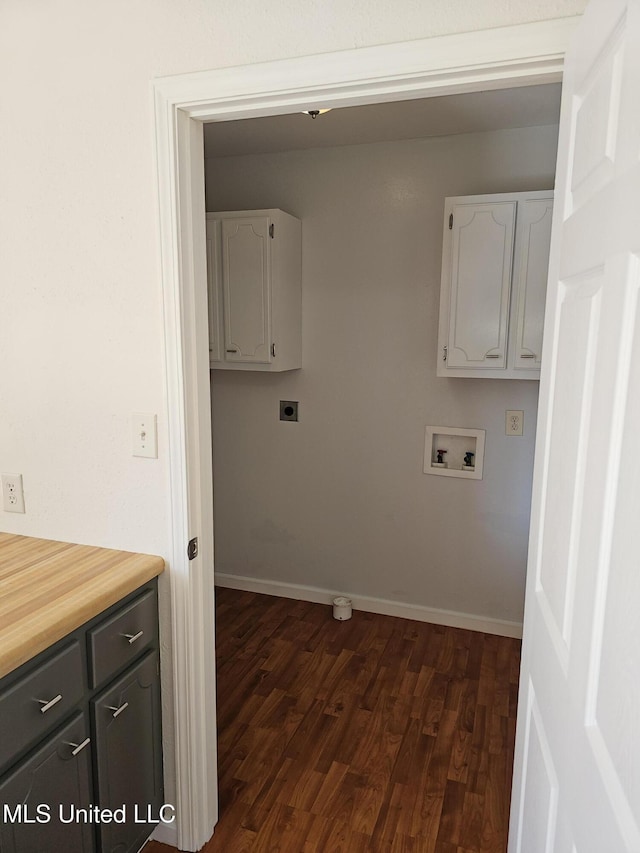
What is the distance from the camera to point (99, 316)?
1580 millimetres

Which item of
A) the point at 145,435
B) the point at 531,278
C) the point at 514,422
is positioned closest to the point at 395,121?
the point at 531,278

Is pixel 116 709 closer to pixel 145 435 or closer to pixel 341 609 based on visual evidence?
pixel 145 435

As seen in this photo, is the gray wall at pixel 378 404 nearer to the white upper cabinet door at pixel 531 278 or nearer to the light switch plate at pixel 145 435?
the white upper cabinet door at pixel 531 278

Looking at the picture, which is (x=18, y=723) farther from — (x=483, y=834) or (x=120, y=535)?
(x=483, y=834)

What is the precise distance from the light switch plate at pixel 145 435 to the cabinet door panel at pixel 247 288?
4.56ft

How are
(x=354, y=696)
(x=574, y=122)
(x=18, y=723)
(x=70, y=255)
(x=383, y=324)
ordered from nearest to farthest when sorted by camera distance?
1. (x=574, y=122)
2. (x=18, y=723)
3. (x=70, y=255)
4. (x=354, y=696)
5. (x=383, y=324)

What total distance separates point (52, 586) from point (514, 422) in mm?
2154

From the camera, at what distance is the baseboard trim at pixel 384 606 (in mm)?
3012

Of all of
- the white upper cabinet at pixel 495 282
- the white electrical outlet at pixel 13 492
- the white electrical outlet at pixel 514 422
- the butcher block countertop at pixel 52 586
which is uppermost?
the white upper cabinet at pixel 495 282

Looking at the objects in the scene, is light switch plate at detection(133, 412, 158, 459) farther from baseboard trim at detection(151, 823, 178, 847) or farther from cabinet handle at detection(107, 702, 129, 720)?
baseboard trim at detection(151, 823, 178, 847)

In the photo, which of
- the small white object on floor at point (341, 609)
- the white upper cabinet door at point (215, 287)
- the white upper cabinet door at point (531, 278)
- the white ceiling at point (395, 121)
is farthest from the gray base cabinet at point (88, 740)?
the white ceiling at point (395, 121)

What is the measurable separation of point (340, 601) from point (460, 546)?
71cm

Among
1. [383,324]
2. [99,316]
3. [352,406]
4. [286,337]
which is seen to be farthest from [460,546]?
[99,316]

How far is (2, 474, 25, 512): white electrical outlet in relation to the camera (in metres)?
1.76
